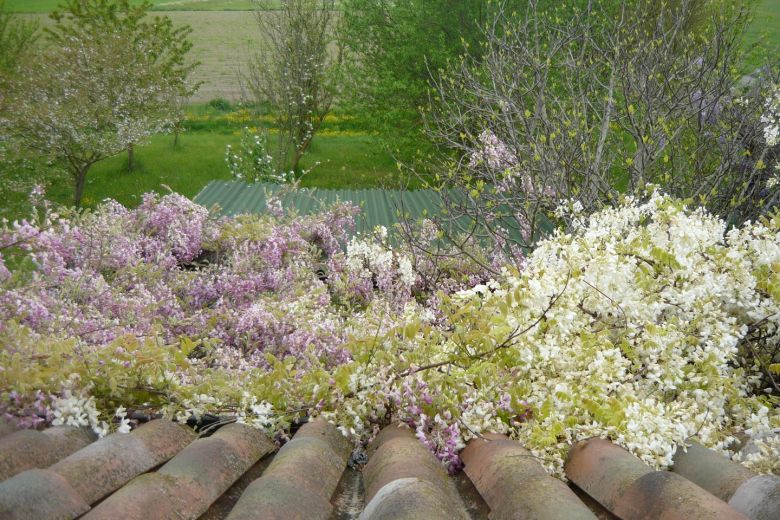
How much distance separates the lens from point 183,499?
7.02ft

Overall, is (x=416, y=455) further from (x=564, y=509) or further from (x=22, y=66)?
(x=22, y=66)

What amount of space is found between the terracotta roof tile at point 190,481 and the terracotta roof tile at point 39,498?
0.42 ft

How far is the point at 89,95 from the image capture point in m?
20.3

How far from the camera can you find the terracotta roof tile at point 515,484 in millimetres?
2061

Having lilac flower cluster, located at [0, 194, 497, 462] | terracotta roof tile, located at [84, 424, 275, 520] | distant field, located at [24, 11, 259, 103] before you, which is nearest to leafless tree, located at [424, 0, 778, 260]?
lilac flower cluster, located at [0, 194, 497, 462]

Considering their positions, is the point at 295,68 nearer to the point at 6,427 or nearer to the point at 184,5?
the point at 6,427

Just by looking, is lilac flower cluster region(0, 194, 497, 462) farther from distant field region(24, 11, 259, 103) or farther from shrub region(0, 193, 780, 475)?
distant field region(24, 11, 259, 103)

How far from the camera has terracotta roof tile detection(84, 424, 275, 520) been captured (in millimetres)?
1985

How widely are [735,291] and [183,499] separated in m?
3.13

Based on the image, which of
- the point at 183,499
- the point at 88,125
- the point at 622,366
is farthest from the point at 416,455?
the point at 88,125

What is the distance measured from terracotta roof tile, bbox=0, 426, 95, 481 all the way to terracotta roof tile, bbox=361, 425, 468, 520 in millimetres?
1140

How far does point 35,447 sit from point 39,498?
556mm

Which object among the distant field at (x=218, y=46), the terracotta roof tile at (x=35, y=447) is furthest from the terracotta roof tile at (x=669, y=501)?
the distant field at (x=218, y=46)

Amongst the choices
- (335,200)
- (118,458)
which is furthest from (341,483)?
(335,200)
